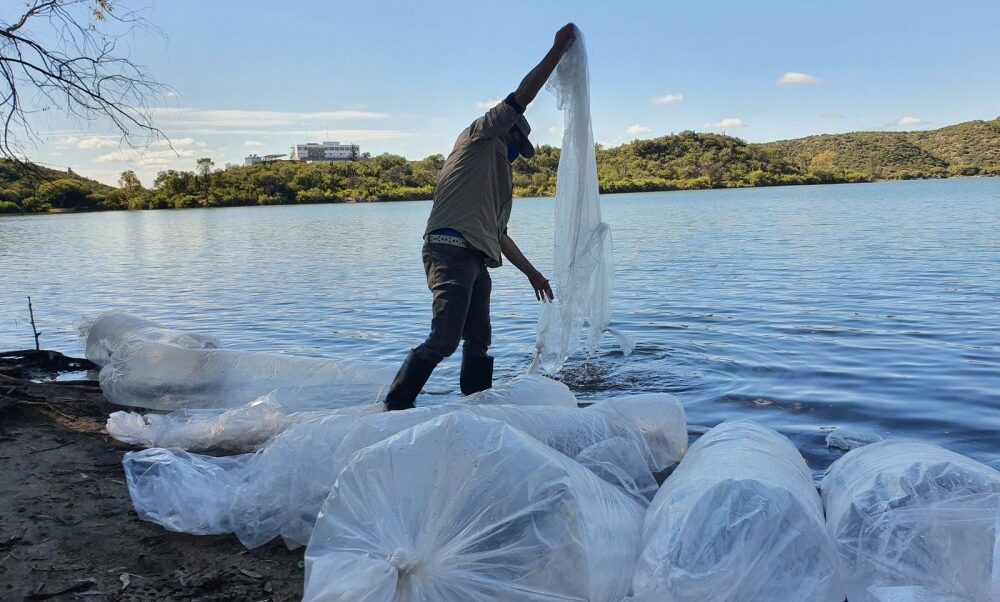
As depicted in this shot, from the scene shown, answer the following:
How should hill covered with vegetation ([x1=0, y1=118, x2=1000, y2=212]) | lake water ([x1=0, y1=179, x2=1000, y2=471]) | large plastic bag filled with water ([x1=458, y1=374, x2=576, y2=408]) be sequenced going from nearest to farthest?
large plastic bag filled with water ([x1=458, y1=374, x2=576, y2=408]) < lake water ([x1=0, y1=179, x2=1000, y2=471]) < hill covered with vegetation ([x1=0, y1=118, x2=1000, y2=212])

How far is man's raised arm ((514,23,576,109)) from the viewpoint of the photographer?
4.60m

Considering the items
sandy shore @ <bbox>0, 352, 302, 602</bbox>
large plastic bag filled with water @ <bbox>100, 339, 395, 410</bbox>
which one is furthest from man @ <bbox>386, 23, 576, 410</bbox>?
sandy shore @ <bbox>0, 352, 302, 602</bbox>

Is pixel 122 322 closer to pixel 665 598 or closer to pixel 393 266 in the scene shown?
pixel 665 598

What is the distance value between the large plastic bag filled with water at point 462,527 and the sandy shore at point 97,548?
0.70m

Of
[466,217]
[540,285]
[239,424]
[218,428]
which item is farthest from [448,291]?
[218,428]

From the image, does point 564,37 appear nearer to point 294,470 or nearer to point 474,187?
point 474,187

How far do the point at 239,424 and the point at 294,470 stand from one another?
1462mm

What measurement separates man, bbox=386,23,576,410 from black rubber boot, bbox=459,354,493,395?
15.8 inches

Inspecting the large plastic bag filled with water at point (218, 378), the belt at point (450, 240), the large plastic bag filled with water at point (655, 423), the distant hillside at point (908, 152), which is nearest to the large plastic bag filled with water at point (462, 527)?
the large plastic bag filled with water at point (655, 423)

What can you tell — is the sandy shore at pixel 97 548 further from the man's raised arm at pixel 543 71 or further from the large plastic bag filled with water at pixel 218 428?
the man's raised arm at pixel 543 71

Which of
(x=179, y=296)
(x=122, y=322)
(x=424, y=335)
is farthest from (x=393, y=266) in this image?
(x=122, y=322)

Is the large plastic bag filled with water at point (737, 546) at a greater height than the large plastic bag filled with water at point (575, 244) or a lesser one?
lesser

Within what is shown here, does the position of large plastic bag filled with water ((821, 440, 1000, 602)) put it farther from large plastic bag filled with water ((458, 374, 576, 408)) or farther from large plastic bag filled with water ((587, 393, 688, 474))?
large plastic bag filled with water ((458, 374, 576, 408))

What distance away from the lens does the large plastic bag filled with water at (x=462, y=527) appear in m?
2.22
